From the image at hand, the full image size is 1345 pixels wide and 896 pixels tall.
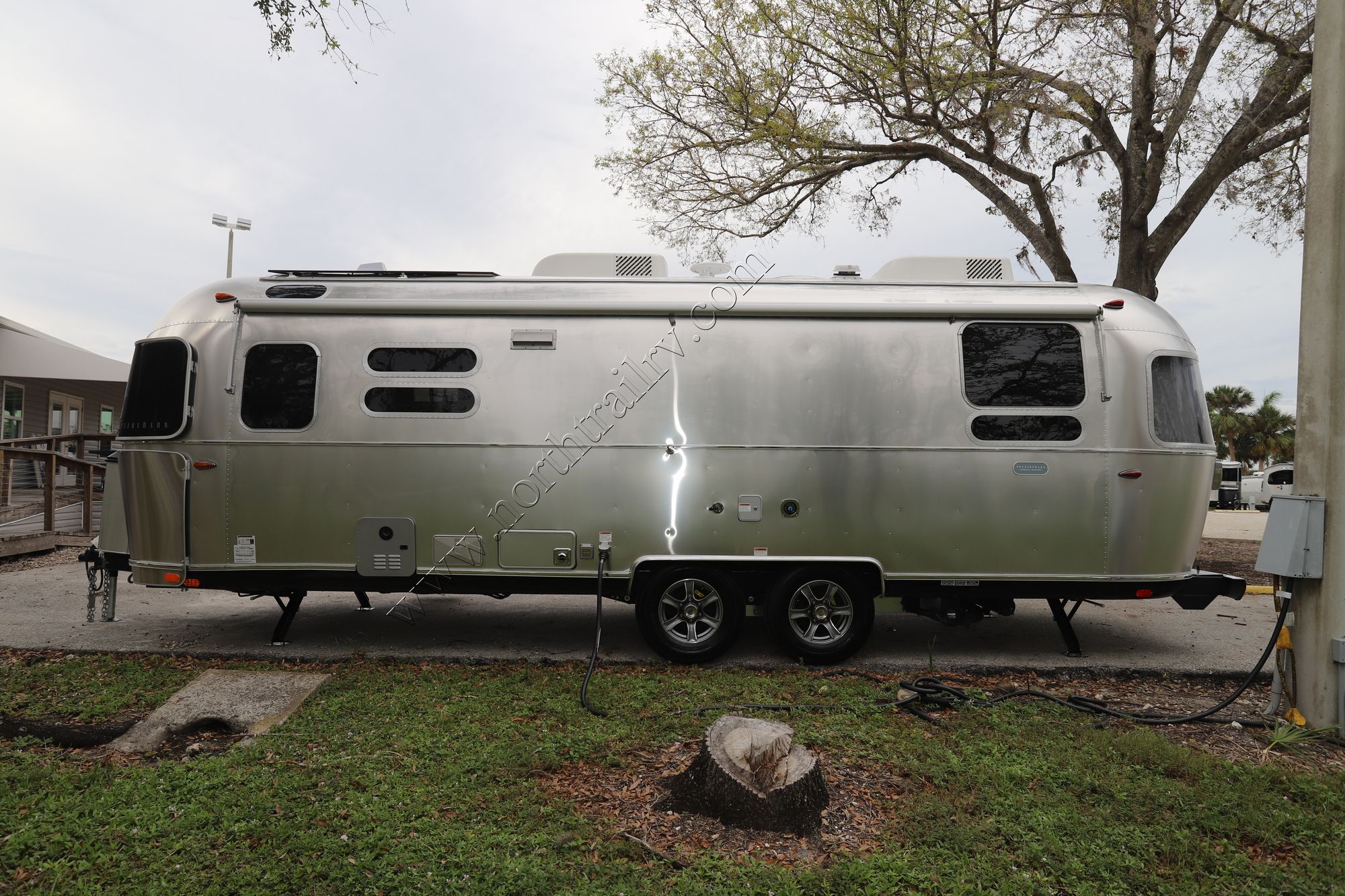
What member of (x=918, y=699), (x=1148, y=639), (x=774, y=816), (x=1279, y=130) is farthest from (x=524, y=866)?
(x=1279, y=130)

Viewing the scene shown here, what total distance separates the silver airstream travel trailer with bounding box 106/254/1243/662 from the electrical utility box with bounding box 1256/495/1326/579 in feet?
3.61

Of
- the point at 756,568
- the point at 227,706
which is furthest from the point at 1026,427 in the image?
the point at 227,706

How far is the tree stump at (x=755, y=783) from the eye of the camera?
11.5 feet

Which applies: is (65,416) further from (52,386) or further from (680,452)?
(680,452)

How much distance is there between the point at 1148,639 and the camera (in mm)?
7059

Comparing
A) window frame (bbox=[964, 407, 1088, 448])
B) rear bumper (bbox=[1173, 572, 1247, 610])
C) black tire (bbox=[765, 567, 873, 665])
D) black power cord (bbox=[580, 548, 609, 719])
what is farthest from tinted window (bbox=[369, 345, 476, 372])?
rear bumper (bbox=[1173, 572, 1247, 610])

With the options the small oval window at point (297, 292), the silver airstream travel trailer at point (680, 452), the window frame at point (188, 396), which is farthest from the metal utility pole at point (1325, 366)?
the window frame at point (188, 396)

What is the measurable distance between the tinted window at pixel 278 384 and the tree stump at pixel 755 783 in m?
4.05

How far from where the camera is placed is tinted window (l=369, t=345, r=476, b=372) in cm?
→ 599

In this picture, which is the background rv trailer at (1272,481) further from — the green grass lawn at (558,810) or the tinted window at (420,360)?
the tinted window at (420,360)

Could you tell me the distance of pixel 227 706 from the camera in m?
4.91

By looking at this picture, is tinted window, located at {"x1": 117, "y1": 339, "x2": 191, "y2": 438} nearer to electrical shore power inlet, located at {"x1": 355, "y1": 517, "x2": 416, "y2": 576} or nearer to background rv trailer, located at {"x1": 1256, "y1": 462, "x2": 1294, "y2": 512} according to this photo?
electrical shore power inlet, located at {"x1": 355, "y1": 517, "x2": 416, "y2": 576}

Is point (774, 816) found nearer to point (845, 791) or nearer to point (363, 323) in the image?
point (845, 791)

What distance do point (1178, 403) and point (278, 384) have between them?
6879 mm
